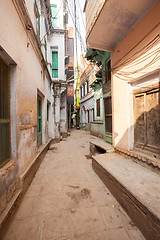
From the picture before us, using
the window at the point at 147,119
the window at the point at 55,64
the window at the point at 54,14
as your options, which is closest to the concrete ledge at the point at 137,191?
the window at the point at 147,119


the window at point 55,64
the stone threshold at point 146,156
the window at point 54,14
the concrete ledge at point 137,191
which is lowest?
the concrete ledge at point 137,191

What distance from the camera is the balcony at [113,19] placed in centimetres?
262

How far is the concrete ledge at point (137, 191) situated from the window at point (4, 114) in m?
2.35

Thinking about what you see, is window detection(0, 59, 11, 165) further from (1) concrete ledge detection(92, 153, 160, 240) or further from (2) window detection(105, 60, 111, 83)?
(2) window detection(105, 60, 111, 83)

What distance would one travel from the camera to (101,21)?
3.12m

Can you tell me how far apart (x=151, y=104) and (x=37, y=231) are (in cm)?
367

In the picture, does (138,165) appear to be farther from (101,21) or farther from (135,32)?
(101,21)

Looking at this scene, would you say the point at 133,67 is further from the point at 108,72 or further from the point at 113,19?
the point at 108,72

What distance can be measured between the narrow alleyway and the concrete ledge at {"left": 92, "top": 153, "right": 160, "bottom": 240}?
0.17 meters

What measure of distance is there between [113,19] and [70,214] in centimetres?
502

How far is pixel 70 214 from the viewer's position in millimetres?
1882

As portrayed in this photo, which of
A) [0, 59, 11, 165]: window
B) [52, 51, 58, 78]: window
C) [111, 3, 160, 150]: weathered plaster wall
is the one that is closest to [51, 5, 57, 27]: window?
[52, 51, 58, 78]: window

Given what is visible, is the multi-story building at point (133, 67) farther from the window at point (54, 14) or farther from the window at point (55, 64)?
the window at point (54, 14)

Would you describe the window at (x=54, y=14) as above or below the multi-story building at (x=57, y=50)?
above
